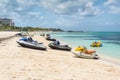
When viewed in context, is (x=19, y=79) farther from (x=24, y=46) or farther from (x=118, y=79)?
(x=24, y=46)

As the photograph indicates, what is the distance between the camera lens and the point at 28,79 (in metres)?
12.4

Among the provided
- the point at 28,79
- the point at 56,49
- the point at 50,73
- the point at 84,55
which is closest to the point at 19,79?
the point at 28,79

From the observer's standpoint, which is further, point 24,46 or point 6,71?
point 24,46

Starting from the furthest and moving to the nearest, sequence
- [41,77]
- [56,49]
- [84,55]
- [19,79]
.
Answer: [56,49], [84,55], [41,77], [19,79]

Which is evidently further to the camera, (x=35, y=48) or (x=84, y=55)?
(x=35, y=48)

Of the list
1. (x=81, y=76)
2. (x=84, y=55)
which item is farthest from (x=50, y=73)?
(x=84, y=55)

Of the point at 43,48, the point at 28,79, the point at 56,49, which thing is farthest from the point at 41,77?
the point at 56,49

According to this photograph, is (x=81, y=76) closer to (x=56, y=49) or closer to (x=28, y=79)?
(x=28, y=79)

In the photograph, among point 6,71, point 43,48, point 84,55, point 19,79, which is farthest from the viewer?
point 43,48

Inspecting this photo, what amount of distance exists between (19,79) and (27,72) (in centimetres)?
203

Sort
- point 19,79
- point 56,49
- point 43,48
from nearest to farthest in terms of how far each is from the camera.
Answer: point 19,79 → point 43,48 → point 56,49

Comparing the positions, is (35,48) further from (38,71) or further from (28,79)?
(28,79)

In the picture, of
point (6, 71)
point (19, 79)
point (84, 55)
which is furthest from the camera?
point (84, 55)

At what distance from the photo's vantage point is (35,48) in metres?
32.3
